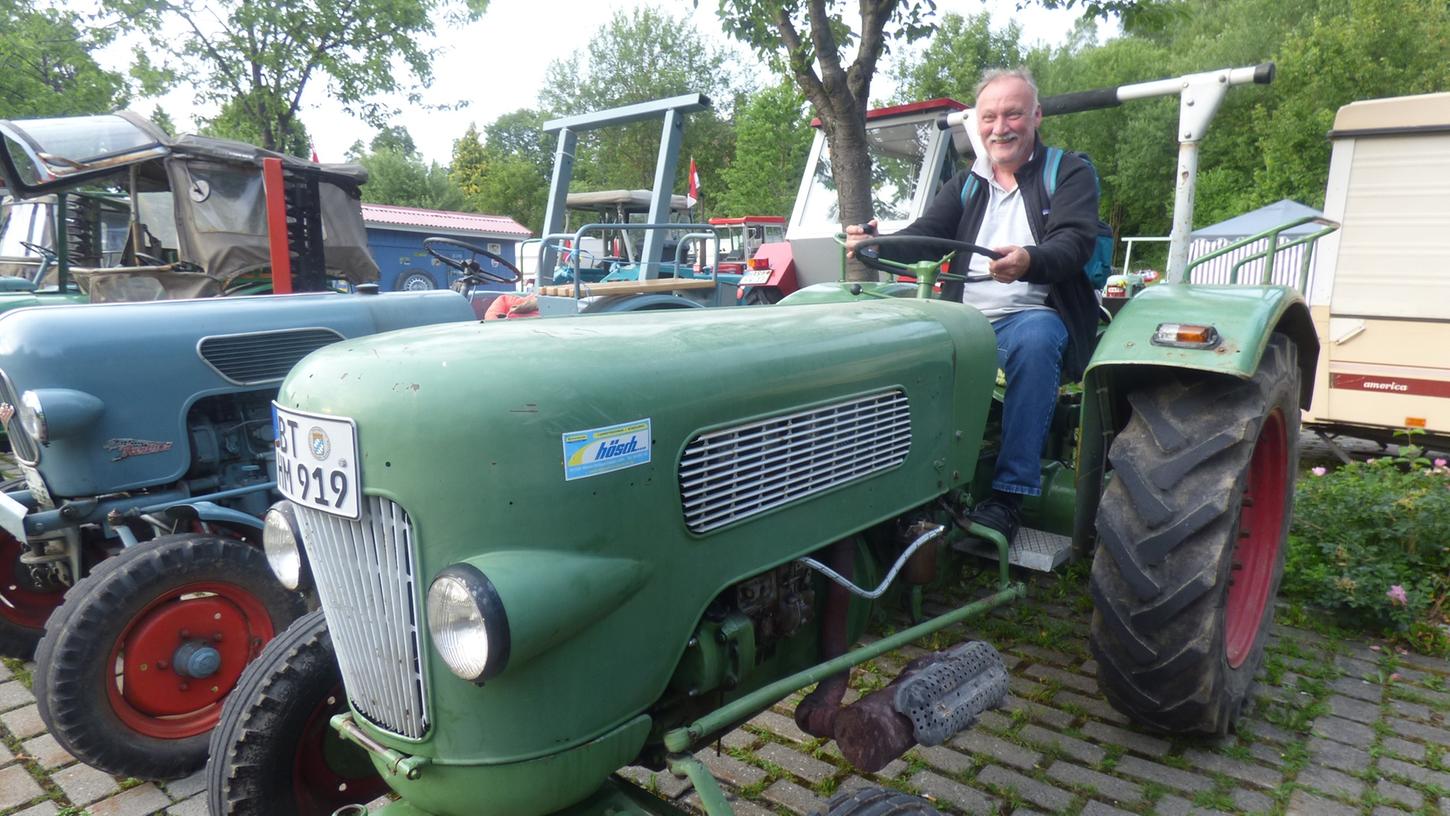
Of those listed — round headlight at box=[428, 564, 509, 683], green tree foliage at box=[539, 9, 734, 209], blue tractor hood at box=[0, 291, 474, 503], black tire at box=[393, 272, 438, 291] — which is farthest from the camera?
green tree foliage at box=[539, 9, 734, 209]

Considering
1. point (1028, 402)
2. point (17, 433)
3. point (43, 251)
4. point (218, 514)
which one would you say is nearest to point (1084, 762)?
point (1028, 402)

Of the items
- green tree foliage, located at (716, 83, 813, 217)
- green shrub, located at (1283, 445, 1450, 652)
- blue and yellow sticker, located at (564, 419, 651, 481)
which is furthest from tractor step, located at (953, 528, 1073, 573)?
green tree foliage, located at (716, 83, 813, 217)

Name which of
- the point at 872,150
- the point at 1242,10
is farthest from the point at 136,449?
the point at 1242,10

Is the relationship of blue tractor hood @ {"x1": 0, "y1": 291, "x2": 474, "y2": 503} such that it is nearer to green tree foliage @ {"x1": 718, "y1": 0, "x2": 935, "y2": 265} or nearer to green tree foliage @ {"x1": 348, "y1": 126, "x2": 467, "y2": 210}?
green tree foliage @ {"x1": 718, "y1": 0, "x2": 935, "y2": 265}

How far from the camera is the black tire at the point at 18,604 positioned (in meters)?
3.51

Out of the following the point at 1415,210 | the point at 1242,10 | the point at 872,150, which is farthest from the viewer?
the point at 1242,10

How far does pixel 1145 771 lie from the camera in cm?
262

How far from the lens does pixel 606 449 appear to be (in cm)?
150

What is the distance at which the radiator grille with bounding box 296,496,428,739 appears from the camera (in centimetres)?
143

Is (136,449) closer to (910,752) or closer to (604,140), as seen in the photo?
(910,752)

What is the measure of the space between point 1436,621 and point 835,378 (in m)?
3.11

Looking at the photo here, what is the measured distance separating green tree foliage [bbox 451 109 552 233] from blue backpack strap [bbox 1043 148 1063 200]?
3325 centimetres

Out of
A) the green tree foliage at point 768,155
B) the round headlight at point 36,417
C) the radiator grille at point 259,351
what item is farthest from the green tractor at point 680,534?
the green tree foliage at point 768,155

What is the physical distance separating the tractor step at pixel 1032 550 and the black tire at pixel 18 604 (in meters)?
3.49
